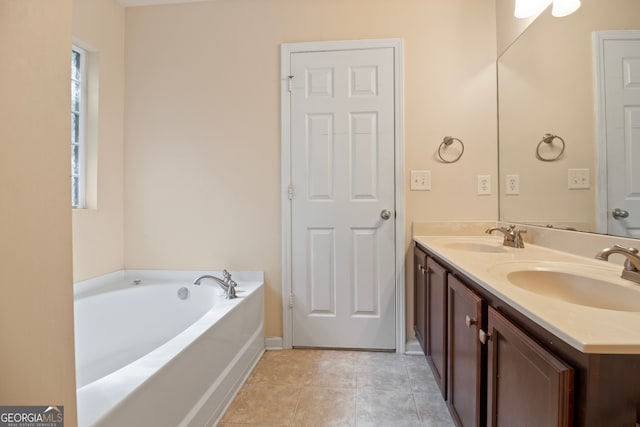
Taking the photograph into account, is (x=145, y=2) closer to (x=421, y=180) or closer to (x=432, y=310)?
(x=421, y=180)

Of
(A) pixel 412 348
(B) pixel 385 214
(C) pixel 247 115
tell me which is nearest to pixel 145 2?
(C) pixel 247 115

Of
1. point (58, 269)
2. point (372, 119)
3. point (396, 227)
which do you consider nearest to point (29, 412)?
point (58, 269)

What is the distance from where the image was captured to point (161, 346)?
1.21 meters

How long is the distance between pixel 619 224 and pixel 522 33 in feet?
4.00

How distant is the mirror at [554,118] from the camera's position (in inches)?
44.9

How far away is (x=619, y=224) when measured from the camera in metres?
1.06

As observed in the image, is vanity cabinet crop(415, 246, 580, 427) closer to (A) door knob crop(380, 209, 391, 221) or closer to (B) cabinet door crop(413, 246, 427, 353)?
(B) cabinet door crop(413, 246, 427, 353)

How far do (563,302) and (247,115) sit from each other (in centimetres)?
198

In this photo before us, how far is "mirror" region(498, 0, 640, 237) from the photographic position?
1.14m

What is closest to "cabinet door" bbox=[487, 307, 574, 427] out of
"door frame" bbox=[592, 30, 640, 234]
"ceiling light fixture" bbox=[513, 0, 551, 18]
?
→ "door frame" bbox=[592, 30, 640, 234]

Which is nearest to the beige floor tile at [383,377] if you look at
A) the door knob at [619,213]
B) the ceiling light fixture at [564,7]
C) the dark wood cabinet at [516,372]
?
the dark wood cabinet at [516,372]

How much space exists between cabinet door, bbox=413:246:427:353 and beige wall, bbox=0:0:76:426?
154 centimetres

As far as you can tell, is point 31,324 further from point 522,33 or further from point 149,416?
point 522,33

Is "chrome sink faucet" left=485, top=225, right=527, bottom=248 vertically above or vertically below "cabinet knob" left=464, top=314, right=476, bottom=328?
above
